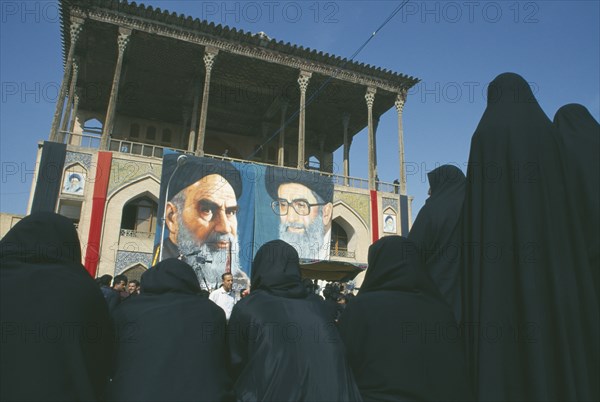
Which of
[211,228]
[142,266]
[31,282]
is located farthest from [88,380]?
[142,266]

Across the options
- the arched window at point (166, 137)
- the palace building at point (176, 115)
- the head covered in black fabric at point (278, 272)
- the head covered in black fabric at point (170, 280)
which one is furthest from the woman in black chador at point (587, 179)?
the arched window at point (166, 137)

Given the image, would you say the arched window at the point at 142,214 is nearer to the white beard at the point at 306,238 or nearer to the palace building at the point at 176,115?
the palace building at the point at 176,115

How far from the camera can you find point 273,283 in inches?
95.2

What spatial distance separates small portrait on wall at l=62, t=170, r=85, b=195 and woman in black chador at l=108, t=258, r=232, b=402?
12.0 metres

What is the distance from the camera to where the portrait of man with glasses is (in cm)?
1431

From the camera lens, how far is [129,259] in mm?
13500

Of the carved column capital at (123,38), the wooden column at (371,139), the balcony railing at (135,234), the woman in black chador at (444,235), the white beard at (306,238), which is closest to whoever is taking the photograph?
the woman in black chador at (444,235)

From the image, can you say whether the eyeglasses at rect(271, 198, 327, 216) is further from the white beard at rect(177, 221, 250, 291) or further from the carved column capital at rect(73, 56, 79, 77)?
the carved column capital at rect(73, 56, 79, 77)

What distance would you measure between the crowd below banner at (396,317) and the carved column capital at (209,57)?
44.7ft

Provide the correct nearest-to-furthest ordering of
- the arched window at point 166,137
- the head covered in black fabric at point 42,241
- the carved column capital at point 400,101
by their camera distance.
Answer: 1. the head covered in black fabric at point 42,241
2. the carved column capital at point 400,101
3. the arched window at point 166,137

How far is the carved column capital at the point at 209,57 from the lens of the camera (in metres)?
15.0

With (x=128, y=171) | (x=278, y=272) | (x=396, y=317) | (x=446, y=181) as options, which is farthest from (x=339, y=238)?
(x=396, y=317)

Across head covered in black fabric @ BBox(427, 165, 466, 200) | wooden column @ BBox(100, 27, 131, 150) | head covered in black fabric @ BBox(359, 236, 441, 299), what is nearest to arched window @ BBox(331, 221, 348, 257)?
wooden column @ BBox(100, 27, 131, 150)

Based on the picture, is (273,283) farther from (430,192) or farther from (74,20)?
(74,20)
